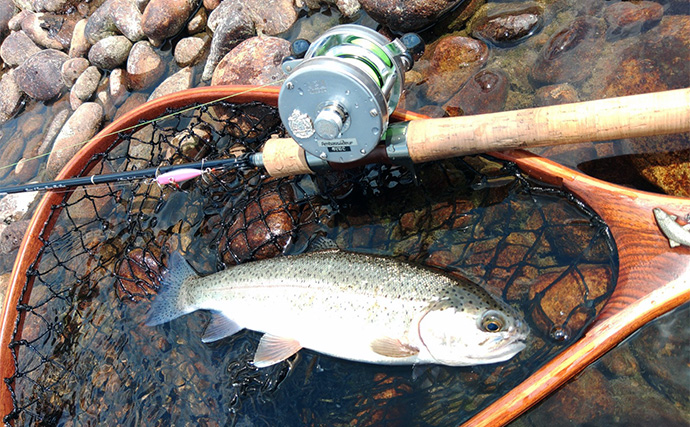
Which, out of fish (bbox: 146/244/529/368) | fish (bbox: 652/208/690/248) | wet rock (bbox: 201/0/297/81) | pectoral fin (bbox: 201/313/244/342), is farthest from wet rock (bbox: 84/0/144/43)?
fish (bbox: 652/208/690/248)

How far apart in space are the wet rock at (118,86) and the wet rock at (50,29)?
1.66 m

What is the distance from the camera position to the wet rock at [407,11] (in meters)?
4.39

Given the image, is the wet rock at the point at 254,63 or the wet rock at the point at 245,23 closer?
the wet rock at the point at 254,63

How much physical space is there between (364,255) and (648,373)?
6.15ft

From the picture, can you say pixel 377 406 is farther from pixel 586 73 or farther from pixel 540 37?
pixel 540 37

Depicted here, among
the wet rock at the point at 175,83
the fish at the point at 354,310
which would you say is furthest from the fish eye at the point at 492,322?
the wet rock at the point at 175,83

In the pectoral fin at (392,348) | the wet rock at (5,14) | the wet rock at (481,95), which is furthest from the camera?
the wet rock at (5,14)

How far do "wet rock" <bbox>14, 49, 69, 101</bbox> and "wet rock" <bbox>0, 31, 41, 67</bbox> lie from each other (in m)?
0.61

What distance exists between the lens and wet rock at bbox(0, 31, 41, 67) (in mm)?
7492

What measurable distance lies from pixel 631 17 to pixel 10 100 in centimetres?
848

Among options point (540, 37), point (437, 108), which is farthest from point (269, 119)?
point (540, 37)

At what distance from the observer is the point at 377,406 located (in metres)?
3.00

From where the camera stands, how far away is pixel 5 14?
8164 mm

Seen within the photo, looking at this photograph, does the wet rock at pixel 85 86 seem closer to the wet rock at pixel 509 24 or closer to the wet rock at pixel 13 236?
the wet rock at pixel 13 236
